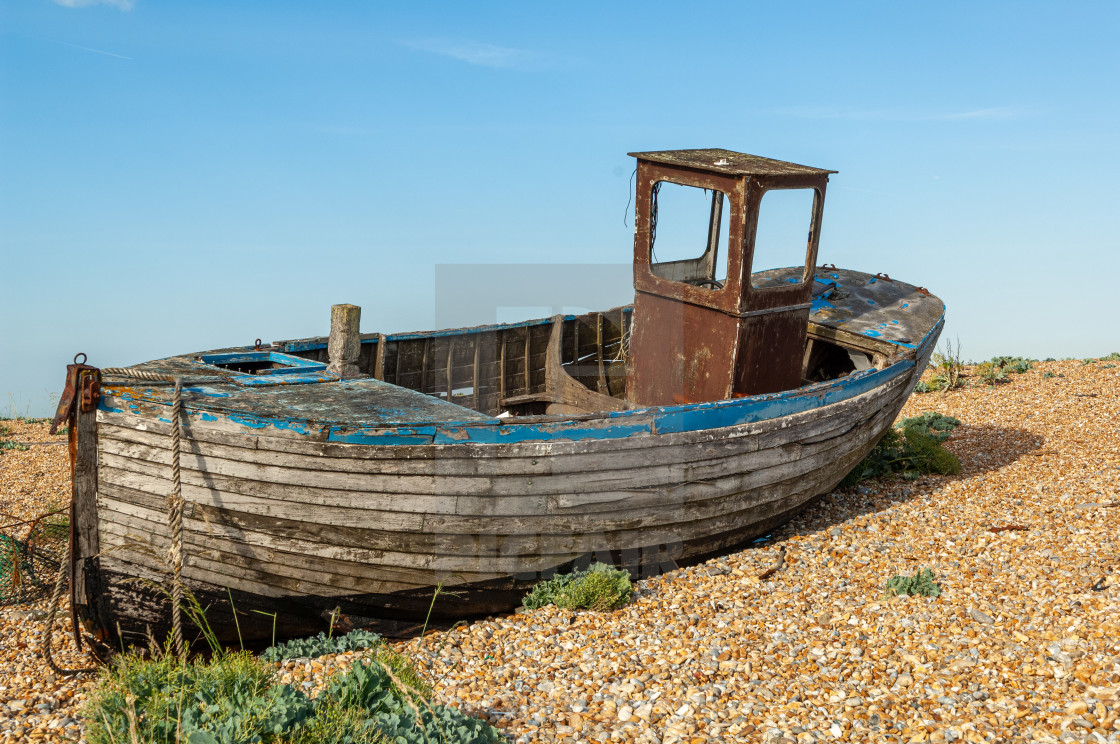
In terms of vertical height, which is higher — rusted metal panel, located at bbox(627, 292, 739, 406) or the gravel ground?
rusted metal panel, located at bbox(627, 292, 739, 406)

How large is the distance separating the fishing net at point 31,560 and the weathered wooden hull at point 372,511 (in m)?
2.02

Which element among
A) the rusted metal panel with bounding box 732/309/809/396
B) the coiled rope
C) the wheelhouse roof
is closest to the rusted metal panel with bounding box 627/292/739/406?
the rusted metal panel with bounding box 732/309/809/396

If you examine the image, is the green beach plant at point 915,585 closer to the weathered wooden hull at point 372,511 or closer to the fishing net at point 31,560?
the weathered wooden hull at point 372,511

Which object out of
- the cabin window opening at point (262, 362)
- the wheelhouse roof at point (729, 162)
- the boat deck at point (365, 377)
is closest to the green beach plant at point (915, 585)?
the boat deck at point (365, 377)

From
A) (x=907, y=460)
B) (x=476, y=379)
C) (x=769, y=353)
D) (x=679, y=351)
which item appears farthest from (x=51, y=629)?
(x=907, y=460)

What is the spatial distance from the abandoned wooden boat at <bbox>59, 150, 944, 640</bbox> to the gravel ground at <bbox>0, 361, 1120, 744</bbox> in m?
0.50

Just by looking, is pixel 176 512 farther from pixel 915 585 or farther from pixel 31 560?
pixel 915 585

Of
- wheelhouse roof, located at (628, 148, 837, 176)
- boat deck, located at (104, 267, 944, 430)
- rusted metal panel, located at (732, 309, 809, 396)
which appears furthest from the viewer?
rusted metal panel, located at (732, 309, 809, 396)

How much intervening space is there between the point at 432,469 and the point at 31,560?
4.84 meters

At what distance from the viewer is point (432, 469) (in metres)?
6.33

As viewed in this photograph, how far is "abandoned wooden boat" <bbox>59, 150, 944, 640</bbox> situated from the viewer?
624cm

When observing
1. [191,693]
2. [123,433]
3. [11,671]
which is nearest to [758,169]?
[123,433]

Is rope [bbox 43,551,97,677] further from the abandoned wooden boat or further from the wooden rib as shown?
the wooden rib

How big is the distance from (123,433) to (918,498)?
8.05 m
